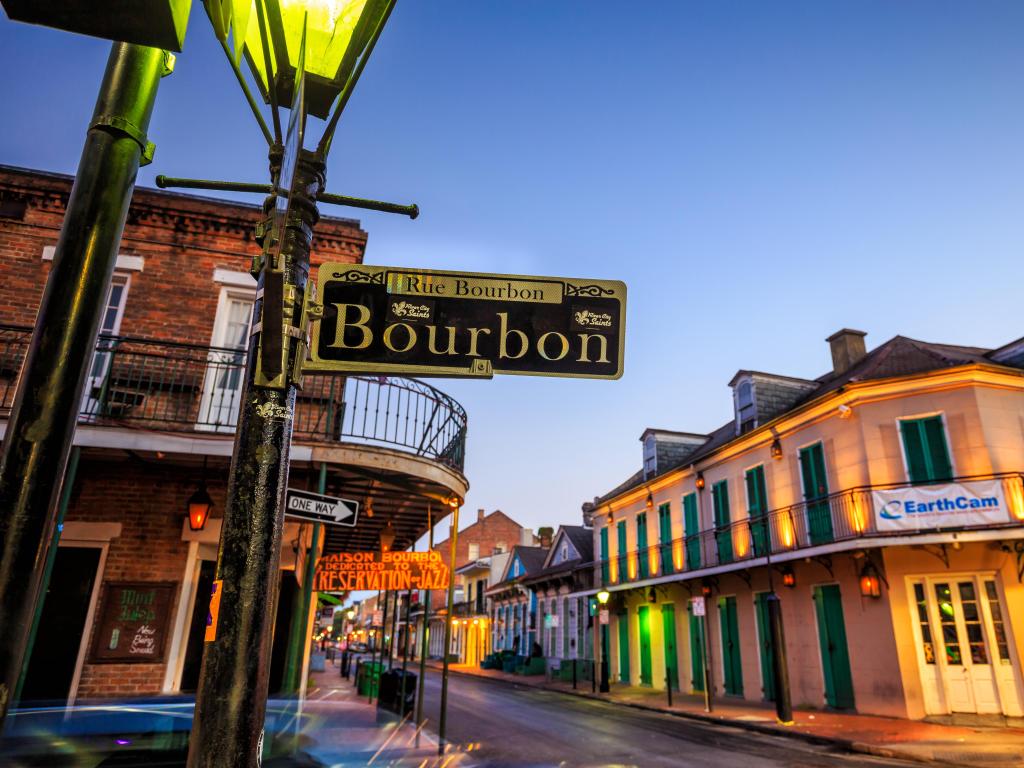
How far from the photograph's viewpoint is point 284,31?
8.84ft

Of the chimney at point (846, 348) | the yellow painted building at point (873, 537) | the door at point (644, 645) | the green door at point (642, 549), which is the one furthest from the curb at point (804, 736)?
the chimney at point (846, 348)

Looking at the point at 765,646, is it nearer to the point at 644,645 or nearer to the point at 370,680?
the point at 644,645

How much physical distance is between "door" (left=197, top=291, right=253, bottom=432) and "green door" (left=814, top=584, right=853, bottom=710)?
13698 millimetres

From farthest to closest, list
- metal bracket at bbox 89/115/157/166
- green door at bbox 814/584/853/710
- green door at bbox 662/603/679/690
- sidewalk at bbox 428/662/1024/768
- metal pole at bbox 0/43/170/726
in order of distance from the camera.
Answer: green door at bbox 662/603/679/690
green door at bbox 814/584/853/710
sidewalk at bbox 428/662/1024/768
metal bracket at bbox 89/115/157/166
metal pole at bbox 0/43/170/726

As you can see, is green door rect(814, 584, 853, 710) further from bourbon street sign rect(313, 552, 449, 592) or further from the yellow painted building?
bourbon street sign rect(313, 552, 449, 592)

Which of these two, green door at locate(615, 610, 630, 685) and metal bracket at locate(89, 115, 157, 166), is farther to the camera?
green door at locate(615, 610, 630, 685)

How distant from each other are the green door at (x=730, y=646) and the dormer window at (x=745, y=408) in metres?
5.08

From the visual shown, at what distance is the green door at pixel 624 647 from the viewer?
81.3 feet

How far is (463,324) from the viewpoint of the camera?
8.84 feet

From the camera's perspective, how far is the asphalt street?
A: 894 cm

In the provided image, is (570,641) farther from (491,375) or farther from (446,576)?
(491,375)

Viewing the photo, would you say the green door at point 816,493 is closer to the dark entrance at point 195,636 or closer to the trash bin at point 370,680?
the trash bin at point 370,680

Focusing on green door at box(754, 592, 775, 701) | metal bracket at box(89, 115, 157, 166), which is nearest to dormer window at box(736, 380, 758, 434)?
green door at box(754, 592, 775, 701)

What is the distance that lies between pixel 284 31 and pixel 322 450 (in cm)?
561
